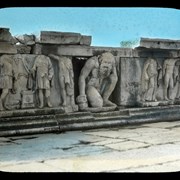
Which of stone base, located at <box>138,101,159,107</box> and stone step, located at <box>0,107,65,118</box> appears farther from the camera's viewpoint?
stone base, located at <box>138,101,159,107</box>

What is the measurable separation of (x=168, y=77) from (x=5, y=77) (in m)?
4.23

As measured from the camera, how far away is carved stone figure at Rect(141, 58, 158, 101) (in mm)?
9156

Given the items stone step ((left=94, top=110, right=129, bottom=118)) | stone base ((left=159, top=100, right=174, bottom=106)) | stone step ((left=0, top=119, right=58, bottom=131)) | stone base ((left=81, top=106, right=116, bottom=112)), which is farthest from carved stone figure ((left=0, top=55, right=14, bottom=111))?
stone base ((left=159, top=100, right=174, bottom=106))

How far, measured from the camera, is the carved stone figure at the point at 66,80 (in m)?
7.87

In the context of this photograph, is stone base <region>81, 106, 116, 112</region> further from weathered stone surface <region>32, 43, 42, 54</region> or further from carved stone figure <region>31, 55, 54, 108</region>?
weathered stone surface <region>32, 43, 42, 54</region>

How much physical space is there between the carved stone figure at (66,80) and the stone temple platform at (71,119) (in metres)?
0.28

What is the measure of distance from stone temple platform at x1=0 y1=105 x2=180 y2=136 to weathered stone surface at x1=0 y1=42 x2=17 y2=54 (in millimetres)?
1168

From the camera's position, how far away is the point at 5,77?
285 inches

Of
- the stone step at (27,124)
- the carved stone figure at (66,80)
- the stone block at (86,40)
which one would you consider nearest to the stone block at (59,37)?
the stone block at (86,40)

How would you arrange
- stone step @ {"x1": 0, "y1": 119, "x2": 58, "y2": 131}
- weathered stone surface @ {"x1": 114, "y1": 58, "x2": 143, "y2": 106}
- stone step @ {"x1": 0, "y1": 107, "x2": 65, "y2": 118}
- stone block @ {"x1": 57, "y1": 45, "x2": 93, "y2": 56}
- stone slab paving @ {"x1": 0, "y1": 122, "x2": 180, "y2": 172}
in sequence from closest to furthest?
stone slab paving @ {"x1": 0, "y1": 122, "x2": 180, "y2": 172} → stone step @ {"x1": 0, "y1": 119, "x2": 58, "y2": 131} → stone step @ {"x1": 0, "y1": 107, "x2": 65, "y2": 118} → stone block @ {"x1": 57, "y1": 45, "x2": 93, "y2": 56} → weathered stone surface @ {"x1": 114, "y1": 58, "x2": 143, "y2": 106}

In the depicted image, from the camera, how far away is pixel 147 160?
4523 millimetres

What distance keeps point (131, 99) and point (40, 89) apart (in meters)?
2.45

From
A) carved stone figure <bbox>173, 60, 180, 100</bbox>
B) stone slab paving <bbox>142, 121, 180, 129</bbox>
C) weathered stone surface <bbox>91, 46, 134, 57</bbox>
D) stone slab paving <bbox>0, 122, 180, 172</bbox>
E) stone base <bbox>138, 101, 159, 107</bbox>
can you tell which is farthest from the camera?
carved stone figure <bbox>173, 60, 180, 100</bbox>
